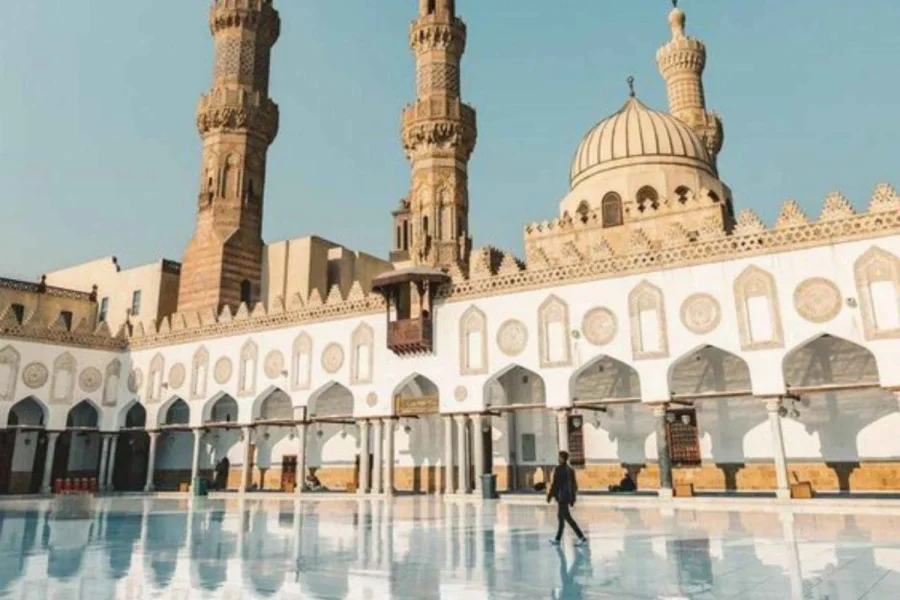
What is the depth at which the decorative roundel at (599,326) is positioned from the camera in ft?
63.8

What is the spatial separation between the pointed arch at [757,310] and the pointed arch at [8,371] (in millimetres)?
27056

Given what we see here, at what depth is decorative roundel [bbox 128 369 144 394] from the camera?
3005cm

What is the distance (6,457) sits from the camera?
92.6 ft

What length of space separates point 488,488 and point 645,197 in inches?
551

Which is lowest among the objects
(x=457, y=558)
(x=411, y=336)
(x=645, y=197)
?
(x=457, y=558)

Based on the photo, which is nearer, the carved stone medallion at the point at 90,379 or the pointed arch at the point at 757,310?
the pointed arch at the point at 757,310

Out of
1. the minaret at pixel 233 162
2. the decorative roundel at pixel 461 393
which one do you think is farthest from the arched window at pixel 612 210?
the minaret at pixel 233 162

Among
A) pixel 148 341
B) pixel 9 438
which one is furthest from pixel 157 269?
pixel 9 438

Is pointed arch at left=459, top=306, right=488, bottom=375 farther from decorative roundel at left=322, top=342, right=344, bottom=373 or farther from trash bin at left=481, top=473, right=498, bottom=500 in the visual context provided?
decorative roundel at left=322, top=342, right=344, bottom=373

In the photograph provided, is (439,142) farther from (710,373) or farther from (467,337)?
(710,373)

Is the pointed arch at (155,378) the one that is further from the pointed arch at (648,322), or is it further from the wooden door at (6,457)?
the pointed arch at (648,322)

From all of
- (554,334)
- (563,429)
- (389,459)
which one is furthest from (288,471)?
(554,334)

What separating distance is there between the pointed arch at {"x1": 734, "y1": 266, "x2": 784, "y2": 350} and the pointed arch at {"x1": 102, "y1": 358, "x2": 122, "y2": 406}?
26.1m

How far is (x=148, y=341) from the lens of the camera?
30281 millimetres
